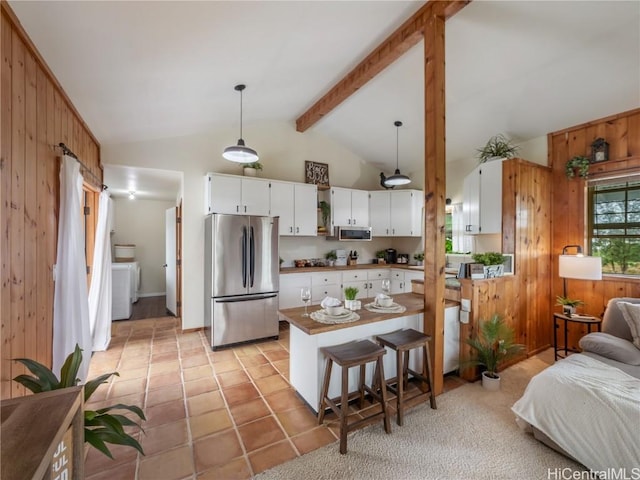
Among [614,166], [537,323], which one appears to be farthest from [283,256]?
[614,166]

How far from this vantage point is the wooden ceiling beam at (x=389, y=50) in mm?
2361

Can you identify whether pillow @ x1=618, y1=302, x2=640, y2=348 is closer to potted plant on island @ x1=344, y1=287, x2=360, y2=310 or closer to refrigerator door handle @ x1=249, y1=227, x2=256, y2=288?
potted plant on island @ x1=344, y1=287, x2=360, y2=310

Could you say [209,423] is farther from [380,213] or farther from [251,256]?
[380,213]

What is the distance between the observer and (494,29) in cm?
253

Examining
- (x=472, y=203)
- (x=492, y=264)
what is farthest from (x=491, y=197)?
(x=492, y=264)

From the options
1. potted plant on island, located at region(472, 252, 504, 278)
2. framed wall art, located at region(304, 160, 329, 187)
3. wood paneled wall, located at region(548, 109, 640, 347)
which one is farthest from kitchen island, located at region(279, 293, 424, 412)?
framed wall art, located at region(304, 160, 329, 187)

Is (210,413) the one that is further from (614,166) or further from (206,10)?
(614,166)

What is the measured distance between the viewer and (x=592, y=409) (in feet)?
5.54

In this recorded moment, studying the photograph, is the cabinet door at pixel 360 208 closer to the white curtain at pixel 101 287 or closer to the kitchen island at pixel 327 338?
the kitchen island at pixel 327 338

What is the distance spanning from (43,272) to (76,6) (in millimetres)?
1785

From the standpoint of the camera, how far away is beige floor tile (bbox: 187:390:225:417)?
2.32 metres

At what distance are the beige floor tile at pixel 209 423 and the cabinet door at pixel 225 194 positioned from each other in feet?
8.71

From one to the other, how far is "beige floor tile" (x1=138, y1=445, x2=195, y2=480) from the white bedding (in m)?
2.26

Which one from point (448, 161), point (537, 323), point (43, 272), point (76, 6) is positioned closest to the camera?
point (76, 6)
